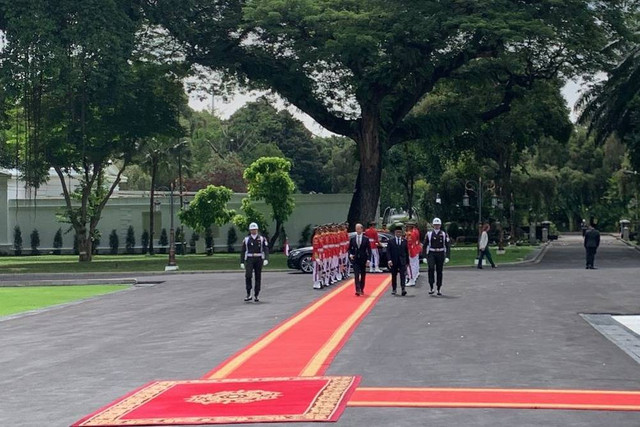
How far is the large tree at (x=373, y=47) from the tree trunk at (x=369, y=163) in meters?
0.05

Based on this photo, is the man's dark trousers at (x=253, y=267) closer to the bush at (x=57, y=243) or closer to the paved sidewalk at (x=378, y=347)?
the paved sidewalk at (x=378, y=347)

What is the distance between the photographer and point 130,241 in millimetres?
67875

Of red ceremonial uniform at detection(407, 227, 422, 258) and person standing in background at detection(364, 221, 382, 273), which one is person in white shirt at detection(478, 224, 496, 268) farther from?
red ceremonial uniform at detection(407, 227, 422, 258)

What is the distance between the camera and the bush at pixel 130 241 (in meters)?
67.9

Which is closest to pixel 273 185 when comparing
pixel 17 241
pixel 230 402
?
pixel 17 241

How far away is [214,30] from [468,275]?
68.1 ft

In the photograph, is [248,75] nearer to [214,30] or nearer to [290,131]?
[214,30]

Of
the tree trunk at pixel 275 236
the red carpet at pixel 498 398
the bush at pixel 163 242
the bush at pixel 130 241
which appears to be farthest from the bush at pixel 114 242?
the red carpet at pixel 498 398

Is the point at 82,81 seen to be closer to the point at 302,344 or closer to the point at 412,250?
the point at 412,250

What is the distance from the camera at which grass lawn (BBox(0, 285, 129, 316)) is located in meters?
26.3

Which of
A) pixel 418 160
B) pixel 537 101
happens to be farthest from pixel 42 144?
pixel 418 160

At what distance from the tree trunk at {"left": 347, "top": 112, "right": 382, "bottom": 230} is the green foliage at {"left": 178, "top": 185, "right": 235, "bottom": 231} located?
13.8m

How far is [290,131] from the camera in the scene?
377 feet

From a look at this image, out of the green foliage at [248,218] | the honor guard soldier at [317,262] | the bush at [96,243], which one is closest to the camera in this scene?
the honor guard soldier at [317,262]
